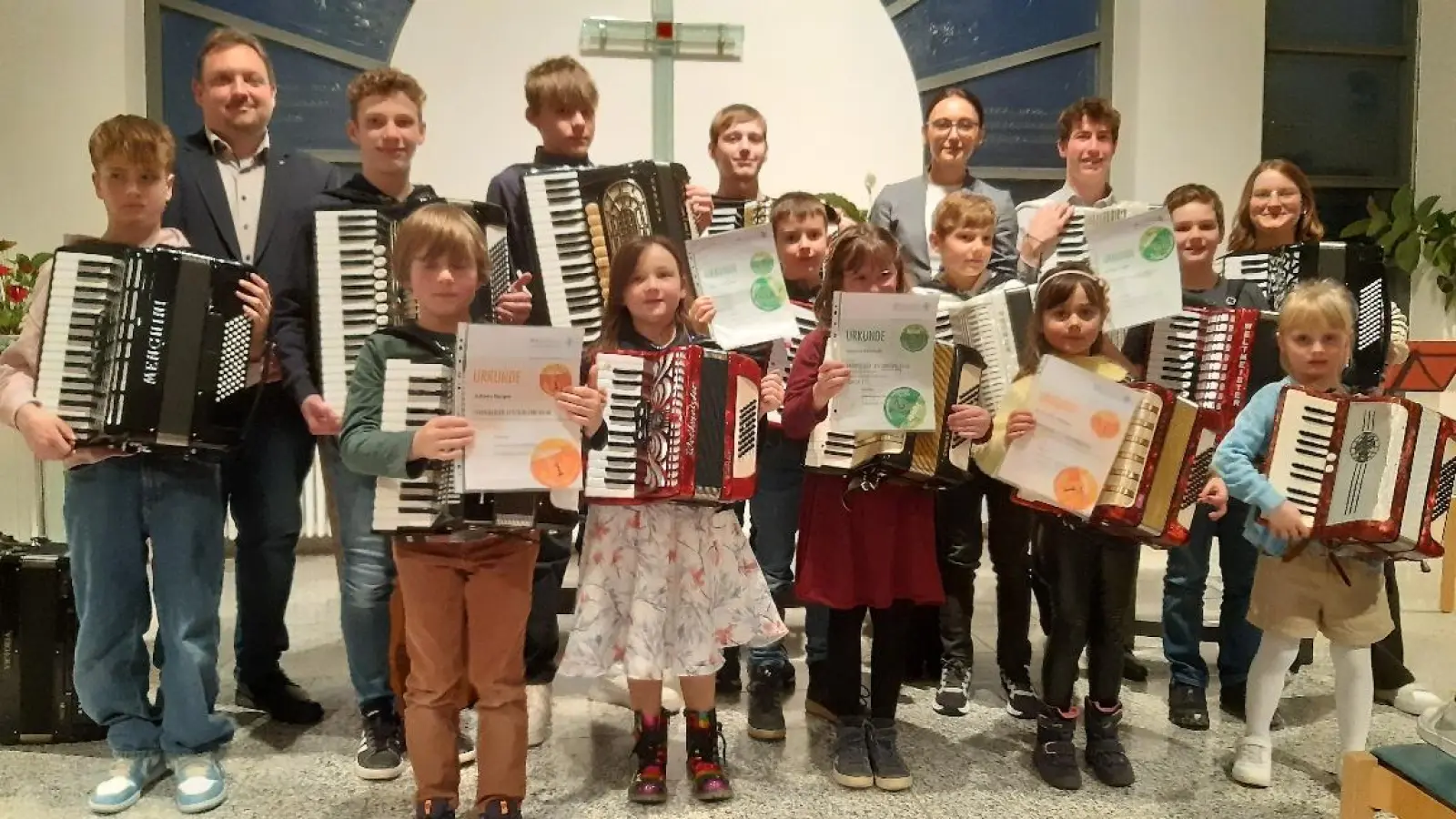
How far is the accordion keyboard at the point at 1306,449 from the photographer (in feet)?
8.89

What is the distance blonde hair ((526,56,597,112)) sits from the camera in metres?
3.14

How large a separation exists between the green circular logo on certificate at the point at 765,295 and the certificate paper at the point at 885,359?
0.23 meters

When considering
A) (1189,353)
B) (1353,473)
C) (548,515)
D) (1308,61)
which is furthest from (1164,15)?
(548,515)

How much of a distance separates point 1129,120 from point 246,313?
459 cm

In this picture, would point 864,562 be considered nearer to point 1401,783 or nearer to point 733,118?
point 1401,783

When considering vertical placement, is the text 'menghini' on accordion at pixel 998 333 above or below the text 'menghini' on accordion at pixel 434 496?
above

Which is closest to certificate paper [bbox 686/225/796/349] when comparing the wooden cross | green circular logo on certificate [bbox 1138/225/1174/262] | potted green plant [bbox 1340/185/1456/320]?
green circular logo on certificate [bbox 1138/225/1174/262]

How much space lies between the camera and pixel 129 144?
8.65ft

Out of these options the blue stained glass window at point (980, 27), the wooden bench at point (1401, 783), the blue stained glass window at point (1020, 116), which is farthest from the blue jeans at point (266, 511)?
the blue stained glass window at point (1020, 116)

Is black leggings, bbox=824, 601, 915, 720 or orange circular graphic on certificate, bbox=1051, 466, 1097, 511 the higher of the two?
orange circular graphic on certificate, bbox=1051, 466, 1097, 511

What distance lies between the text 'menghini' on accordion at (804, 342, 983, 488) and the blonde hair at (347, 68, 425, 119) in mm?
1498

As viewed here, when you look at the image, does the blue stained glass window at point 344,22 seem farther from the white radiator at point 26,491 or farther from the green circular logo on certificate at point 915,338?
the green circular logo on certificate at point 915,338

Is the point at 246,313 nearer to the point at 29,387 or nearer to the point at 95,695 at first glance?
the point at 29,387

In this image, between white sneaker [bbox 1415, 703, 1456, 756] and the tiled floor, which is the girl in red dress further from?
white sneaker [bbox 1415, 703, 1456, 756]
